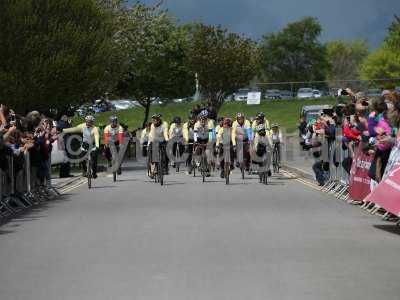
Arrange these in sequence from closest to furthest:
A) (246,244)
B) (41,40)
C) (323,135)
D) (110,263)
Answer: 1. (110,263)
2. (246,244)
3. (323,135)
4. (41,40)

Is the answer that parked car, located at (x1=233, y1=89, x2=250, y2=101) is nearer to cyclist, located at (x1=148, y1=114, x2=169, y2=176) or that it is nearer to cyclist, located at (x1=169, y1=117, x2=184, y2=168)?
cyclist, located at (x1=169, y1=117, x2=184, y2=168)

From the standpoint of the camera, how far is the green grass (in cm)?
7038

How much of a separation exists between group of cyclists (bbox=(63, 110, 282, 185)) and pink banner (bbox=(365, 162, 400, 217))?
10.3 meters

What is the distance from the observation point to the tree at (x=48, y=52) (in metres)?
33.7

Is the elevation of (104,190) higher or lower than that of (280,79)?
lower

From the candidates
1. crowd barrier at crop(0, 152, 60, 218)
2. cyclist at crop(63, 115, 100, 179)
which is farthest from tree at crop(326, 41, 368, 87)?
crowd barrier at crop(0, 152, 60, 218)

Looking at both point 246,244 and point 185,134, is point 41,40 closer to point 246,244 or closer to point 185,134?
point 185,134

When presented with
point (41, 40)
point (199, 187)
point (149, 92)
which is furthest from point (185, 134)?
point (149, 92)

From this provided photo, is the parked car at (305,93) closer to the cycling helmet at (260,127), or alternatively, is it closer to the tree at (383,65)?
the tree at (383,65)

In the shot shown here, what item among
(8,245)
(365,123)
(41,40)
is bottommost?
(8,245)

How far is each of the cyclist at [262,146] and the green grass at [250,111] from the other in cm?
4212

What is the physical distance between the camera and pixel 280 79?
142 m

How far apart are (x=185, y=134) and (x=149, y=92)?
1345 inches

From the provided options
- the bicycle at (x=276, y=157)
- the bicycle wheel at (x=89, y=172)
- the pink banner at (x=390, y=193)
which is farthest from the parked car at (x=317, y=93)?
the pink banner at (x=390, y=193)
